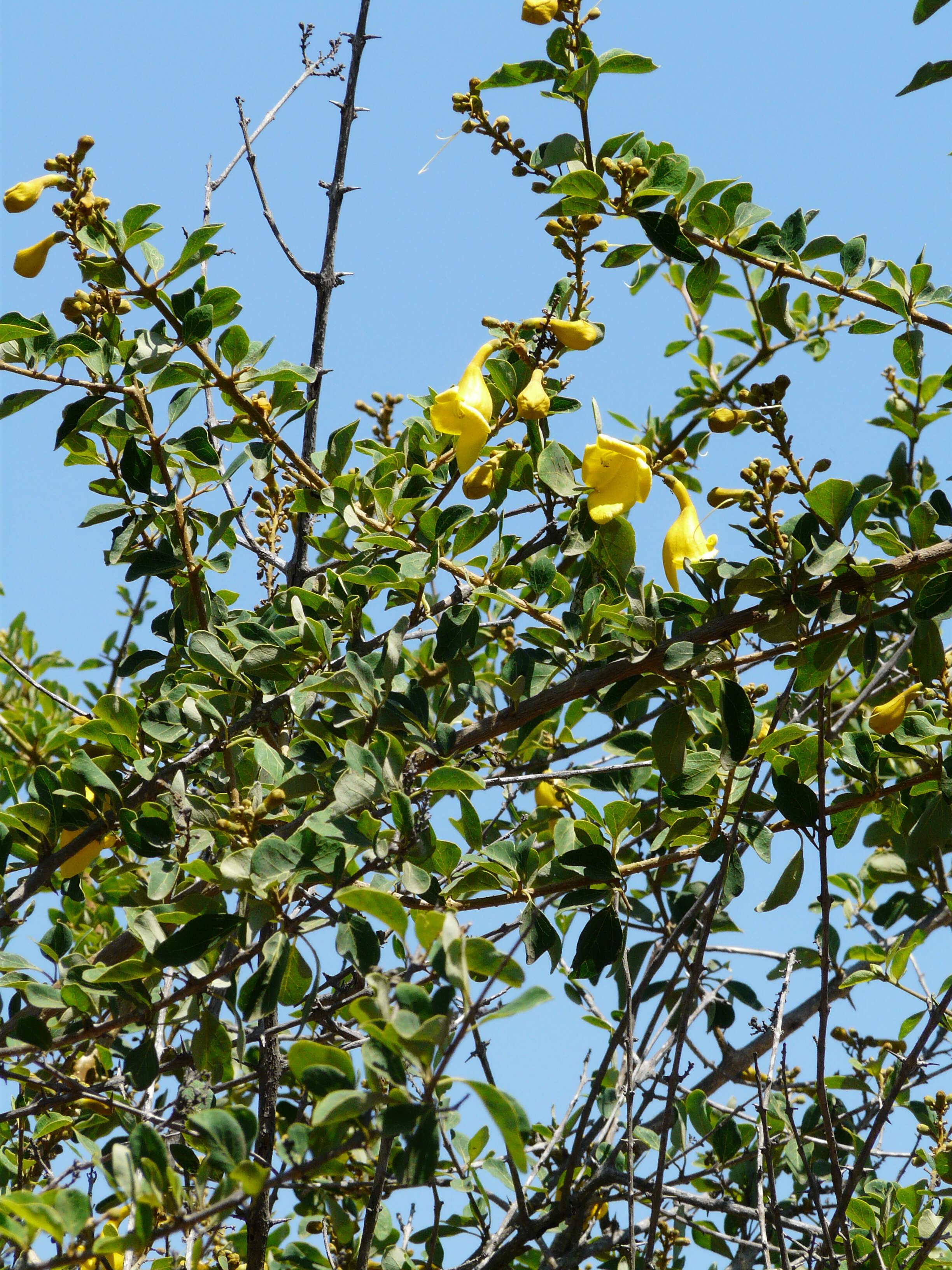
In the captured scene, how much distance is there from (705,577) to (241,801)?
0.83 m

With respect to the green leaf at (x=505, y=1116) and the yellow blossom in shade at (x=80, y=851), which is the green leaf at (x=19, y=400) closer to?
the yellow blossom in shade at (x=80, y=851)

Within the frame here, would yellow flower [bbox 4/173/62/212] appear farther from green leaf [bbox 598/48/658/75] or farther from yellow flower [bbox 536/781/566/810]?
yellow flower [bbox 536/781/566/810]

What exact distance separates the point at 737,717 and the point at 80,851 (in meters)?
1.19

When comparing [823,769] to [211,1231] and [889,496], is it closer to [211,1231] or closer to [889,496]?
[211,1231]

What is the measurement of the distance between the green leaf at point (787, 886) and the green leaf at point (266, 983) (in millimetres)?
809

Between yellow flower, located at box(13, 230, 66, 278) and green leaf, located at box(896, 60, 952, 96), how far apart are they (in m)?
1.46

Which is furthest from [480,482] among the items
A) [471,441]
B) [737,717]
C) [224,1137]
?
Result: [224,1137]

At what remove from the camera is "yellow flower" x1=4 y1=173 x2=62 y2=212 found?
2.07 m

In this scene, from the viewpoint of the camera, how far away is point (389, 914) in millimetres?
1266

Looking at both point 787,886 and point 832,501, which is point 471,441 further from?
point 787,886

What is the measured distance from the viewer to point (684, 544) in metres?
2.06

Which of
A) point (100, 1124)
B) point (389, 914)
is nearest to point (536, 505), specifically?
point (389, 914)

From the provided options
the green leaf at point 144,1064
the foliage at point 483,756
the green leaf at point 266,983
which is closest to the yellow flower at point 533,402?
the foliage at point 483,756

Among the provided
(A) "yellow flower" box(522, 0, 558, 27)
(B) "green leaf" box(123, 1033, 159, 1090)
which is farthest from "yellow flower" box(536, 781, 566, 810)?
(A) "yellow flower" box(522, 0, 558, 27)
